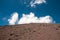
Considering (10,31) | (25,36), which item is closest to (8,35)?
(10,31)

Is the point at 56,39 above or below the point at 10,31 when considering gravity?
below

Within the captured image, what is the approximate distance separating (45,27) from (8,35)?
5478mm

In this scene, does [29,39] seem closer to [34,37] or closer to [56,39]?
[34,37]

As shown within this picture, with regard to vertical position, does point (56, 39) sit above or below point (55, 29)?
below

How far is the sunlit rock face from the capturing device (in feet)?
74.5

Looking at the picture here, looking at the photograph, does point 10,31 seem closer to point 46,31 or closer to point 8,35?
point 8,35

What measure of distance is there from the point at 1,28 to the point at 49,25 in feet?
23.1

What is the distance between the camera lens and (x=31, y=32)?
23734mm

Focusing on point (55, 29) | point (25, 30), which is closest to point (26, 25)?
point (25, 30)

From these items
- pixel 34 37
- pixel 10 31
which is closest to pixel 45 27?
pixel 34 37

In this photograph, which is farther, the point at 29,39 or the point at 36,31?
the point at 36,31

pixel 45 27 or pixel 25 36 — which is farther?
pixel 45 27

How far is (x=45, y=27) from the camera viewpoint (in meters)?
24.6

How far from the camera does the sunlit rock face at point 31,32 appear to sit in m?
22.7
